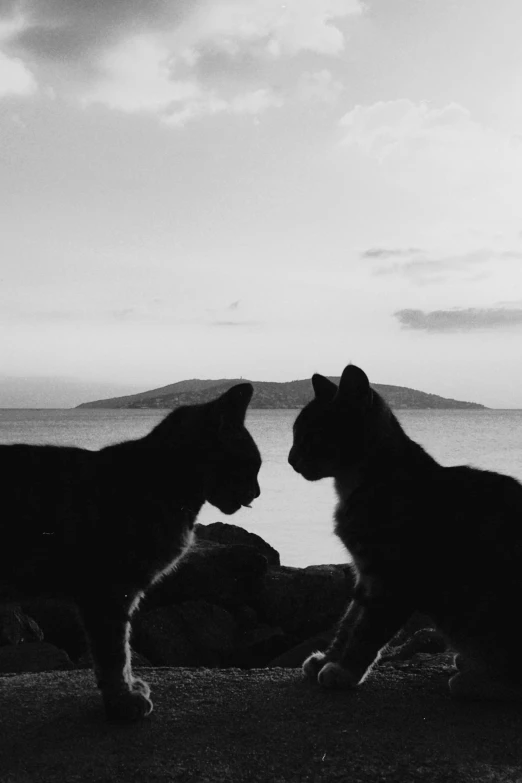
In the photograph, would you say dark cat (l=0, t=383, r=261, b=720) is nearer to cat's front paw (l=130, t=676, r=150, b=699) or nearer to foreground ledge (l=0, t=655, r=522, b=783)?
cat's front paw (l=130, t=676, r=150, b=699)

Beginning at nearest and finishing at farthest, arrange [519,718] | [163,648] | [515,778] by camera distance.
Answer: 1. [515,778]
2. [519,718]
3. [163,648]

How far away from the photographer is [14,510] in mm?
3869

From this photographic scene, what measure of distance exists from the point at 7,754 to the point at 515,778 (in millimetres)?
2197

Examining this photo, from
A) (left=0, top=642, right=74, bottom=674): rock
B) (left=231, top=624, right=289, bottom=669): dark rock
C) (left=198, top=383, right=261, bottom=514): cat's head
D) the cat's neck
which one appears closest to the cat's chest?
the cat's neck

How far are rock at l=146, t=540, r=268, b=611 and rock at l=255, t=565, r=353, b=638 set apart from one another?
8.7 inches

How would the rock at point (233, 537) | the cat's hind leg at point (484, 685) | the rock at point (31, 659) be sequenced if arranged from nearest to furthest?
the cat's hind leg at point (484, 685) → the rock at point (31, 659) → the rock at point (233, 537)

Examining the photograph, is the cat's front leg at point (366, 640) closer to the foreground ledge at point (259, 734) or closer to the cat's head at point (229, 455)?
the foreground ledge at point (259, 734)

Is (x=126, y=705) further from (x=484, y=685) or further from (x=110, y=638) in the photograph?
(x=484, y=685)

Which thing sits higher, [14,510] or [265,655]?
[14,510]

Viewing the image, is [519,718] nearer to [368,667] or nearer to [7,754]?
[368,667]

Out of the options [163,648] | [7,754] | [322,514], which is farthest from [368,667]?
[322,514]

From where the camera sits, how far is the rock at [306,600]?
845 cm

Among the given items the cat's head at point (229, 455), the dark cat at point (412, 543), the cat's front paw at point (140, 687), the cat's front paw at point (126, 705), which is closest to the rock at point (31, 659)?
the cat's front paw at point (140, 687)

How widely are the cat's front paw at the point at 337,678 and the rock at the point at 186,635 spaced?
10.6 ft
